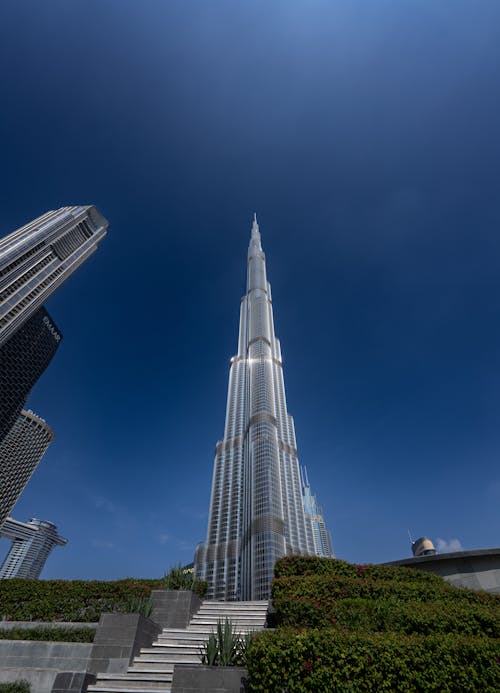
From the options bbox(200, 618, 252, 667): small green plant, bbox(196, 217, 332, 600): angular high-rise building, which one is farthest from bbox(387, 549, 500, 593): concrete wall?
bbox(196, 217, 332, 600): angular high-rise building

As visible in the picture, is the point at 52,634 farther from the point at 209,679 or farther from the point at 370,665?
the point at 370,665

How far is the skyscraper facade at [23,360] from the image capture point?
304 ft

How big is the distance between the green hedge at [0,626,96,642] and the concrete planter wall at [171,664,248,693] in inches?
225

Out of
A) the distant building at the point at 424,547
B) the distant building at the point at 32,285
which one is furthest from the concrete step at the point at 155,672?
the distant building at the point at 32,285

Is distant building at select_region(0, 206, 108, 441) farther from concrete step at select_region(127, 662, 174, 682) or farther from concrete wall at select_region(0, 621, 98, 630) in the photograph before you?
concrete step at select_region(127, 662, 174, 682)

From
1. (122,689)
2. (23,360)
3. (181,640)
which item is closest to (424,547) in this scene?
(181,640)

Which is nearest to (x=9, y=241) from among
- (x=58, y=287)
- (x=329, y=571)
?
(x=58, y=287)

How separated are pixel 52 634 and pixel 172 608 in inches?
145

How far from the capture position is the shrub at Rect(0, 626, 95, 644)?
10340mm

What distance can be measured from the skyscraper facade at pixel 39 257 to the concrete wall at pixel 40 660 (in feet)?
274

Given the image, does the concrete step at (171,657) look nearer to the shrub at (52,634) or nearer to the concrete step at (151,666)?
the concrete step at (151,666)

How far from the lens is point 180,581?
1334 cm

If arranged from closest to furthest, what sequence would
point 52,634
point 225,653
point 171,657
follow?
point 225,653 → point 171,657 → point 52,634

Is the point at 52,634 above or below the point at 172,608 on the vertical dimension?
below
